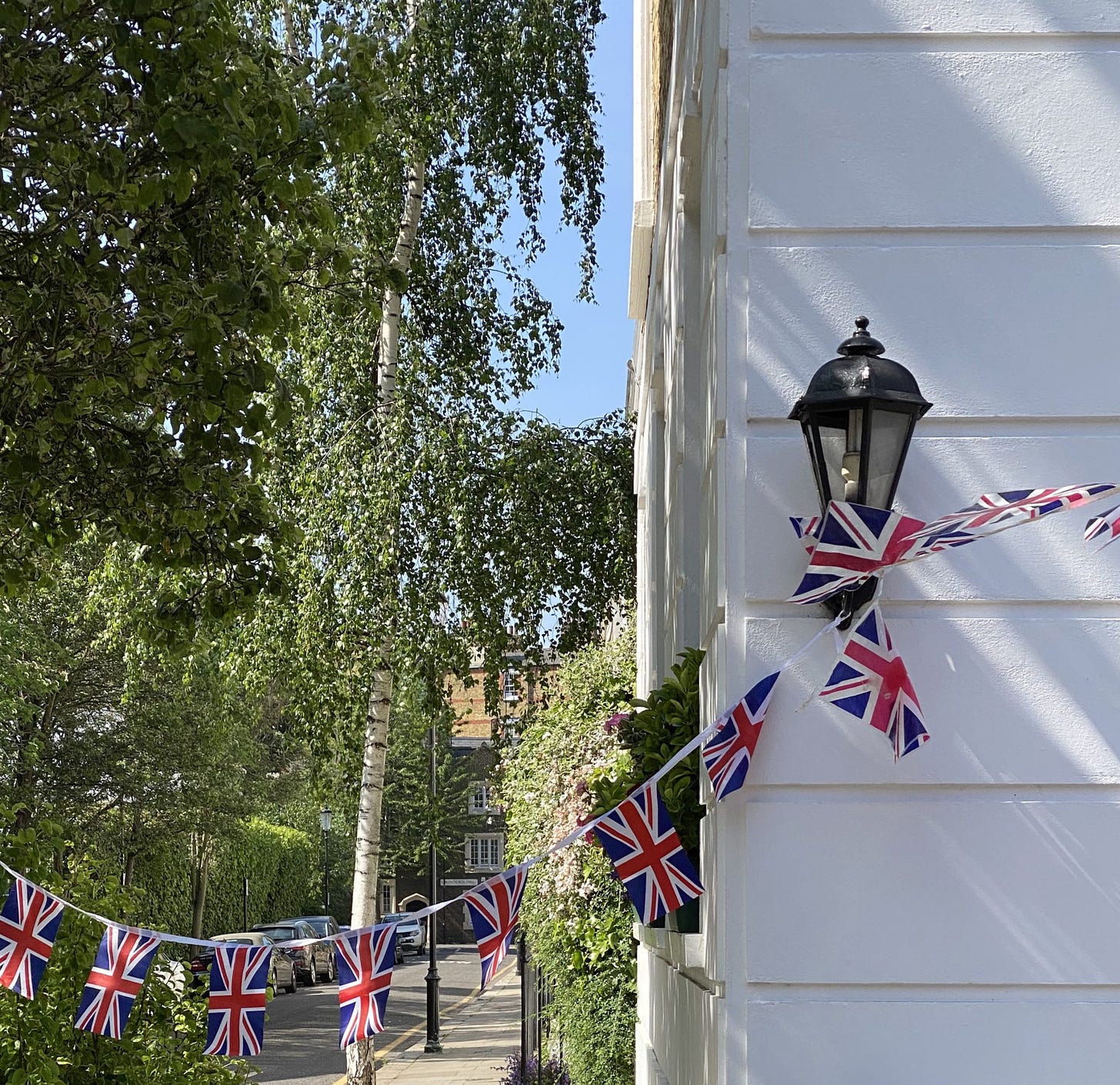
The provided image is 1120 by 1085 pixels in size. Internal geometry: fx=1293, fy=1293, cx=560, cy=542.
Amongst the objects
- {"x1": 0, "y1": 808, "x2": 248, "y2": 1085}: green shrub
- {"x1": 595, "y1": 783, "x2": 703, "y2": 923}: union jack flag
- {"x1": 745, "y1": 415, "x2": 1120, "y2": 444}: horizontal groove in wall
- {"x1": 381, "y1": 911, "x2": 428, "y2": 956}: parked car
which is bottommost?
{"x1": 381, "y1": 911, "x2": 428, "y2": 956}: parked car

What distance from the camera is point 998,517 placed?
9.93 ft

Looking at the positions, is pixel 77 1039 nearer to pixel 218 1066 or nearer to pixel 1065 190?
pixel 218 1066

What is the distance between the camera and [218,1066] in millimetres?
7059

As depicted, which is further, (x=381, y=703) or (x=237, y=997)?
(x=381, y=703)

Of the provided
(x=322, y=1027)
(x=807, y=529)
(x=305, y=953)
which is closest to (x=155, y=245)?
(x=807, y=529)

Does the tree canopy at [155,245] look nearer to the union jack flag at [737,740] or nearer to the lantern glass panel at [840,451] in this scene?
the lantern glass panel at [840,451]

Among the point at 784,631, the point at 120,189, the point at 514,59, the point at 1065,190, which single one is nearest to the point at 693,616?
the point at 784,631

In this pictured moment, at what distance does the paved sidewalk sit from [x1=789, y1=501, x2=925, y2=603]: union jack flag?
11056mm

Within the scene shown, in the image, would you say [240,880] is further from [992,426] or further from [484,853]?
[992,426]

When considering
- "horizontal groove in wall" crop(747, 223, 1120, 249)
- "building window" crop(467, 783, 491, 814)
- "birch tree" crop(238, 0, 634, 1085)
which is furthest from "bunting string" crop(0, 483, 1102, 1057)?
"building window" crop(467, 783, 491, 814)

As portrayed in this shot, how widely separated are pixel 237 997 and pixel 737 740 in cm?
244

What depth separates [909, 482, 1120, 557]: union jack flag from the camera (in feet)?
9.78

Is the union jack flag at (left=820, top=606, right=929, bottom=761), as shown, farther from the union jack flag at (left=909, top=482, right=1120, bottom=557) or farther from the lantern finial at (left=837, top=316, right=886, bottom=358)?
the lantern finial at (left=837, top=316, right=886, bottom=358)

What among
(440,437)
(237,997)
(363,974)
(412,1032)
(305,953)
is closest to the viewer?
(363,974)
